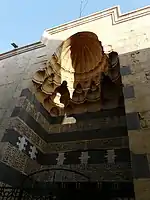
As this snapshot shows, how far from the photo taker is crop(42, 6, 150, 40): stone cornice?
4.76m

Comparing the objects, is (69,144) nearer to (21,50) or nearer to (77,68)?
(77,68)

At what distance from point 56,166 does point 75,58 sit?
2661 mm

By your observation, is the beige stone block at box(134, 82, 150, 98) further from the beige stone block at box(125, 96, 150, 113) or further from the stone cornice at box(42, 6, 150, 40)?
the stone cornice at box(42, 6, 150, 40)

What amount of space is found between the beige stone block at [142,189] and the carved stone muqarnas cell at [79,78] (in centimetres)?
214

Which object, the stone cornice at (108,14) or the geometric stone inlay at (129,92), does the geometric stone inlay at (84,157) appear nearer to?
the geometric stone inlay at (129,92)

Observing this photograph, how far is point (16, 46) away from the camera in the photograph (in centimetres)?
609

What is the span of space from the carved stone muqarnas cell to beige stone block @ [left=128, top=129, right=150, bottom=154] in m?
1.61

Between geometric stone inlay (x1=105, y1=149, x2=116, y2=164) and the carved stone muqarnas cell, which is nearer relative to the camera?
geometric stone inlay (x1=105, y1=149, x2=116, y2=164)

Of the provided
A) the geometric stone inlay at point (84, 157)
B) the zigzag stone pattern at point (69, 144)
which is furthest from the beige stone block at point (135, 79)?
the geometric stone inlay at point (84, 157)

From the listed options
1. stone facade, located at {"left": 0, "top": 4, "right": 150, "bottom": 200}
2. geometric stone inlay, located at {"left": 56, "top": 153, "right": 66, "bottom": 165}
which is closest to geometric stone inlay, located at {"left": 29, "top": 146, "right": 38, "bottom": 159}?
stone facade, located at {"left": 0, "top": 4, "right": 150, "bottom": 200}

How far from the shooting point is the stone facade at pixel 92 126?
9.21ft

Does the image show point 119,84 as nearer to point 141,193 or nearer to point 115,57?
point 115,57

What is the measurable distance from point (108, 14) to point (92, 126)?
9.67 feet

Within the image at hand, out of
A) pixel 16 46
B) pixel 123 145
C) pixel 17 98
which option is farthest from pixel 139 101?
pixel 16 46
